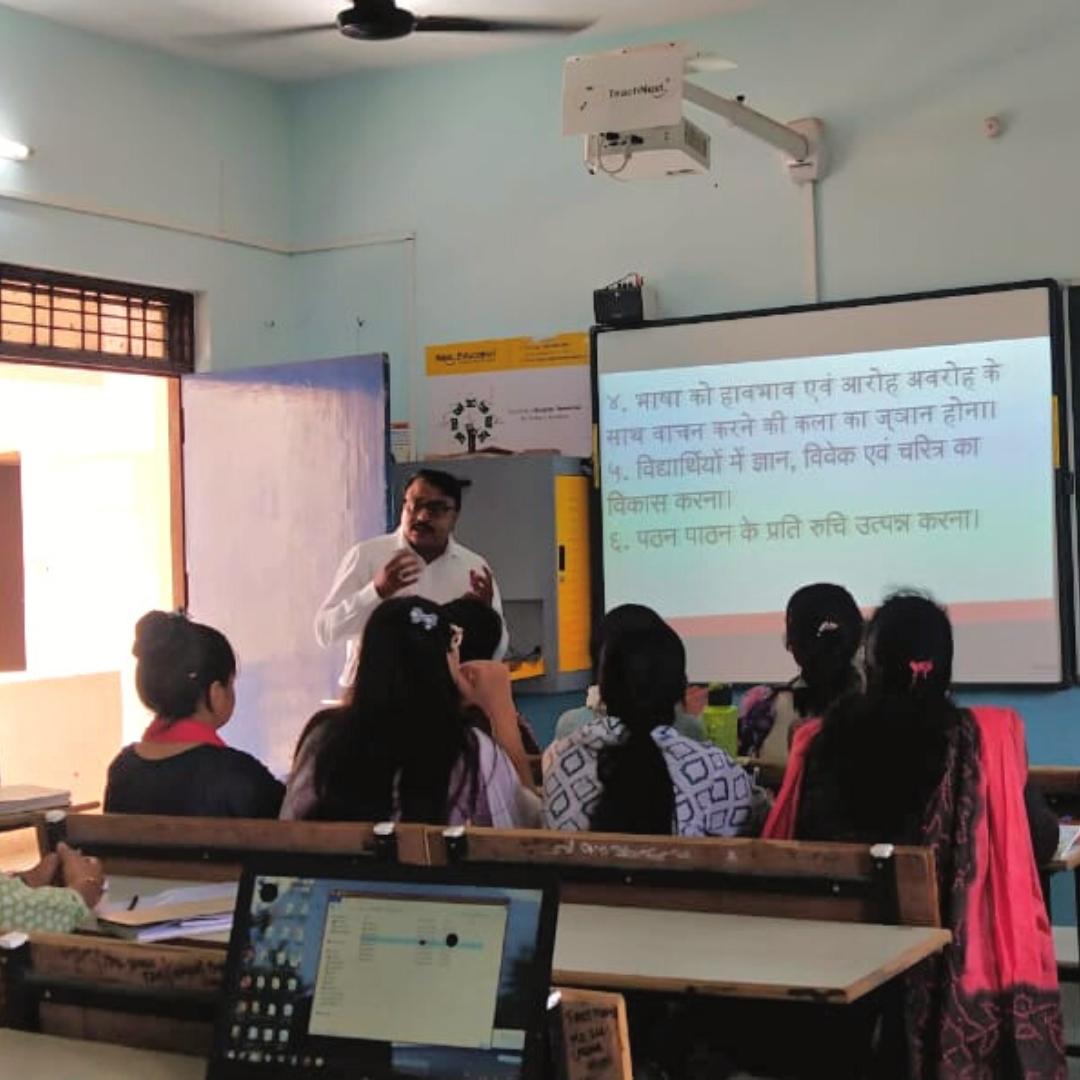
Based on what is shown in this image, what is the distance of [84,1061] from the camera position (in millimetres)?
1687

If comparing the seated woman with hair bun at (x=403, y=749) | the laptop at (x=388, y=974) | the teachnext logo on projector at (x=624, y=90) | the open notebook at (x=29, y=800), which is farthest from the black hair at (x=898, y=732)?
the teachnext logo on projector at (x=624, y=90)

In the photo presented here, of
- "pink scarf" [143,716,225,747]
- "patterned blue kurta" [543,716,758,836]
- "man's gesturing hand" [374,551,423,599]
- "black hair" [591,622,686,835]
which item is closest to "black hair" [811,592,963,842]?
"patterned blue kurta" [543,716,758,836]

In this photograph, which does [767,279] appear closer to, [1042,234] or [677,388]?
[677,388]

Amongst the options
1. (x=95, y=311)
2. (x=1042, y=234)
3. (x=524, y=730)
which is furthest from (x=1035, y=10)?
(x=95, y=311)

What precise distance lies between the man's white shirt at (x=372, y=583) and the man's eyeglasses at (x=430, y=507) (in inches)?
4.7

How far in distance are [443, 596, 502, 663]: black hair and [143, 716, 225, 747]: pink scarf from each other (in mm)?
884

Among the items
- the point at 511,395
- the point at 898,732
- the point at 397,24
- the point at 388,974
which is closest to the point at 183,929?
the point at 388,974

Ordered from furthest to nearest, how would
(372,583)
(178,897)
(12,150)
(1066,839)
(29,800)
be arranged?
(12,150), (372,583), (29,800), (1066,839), (178,897)

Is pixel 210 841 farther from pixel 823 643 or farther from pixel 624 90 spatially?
pixel 624 90

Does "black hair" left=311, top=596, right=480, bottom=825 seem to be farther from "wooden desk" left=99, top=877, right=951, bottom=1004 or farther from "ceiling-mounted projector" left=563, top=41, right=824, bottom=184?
"ceiling-mounted projector" left=563, top=41, right=824, bottom=184

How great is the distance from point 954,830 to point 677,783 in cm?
46

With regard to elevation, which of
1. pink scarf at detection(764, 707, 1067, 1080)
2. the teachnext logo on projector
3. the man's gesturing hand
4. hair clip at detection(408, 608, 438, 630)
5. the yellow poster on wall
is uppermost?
the teachnext logo on projector

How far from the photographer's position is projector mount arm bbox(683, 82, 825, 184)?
202 inches

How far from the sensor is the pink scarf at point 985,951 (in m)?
A: 2.62
